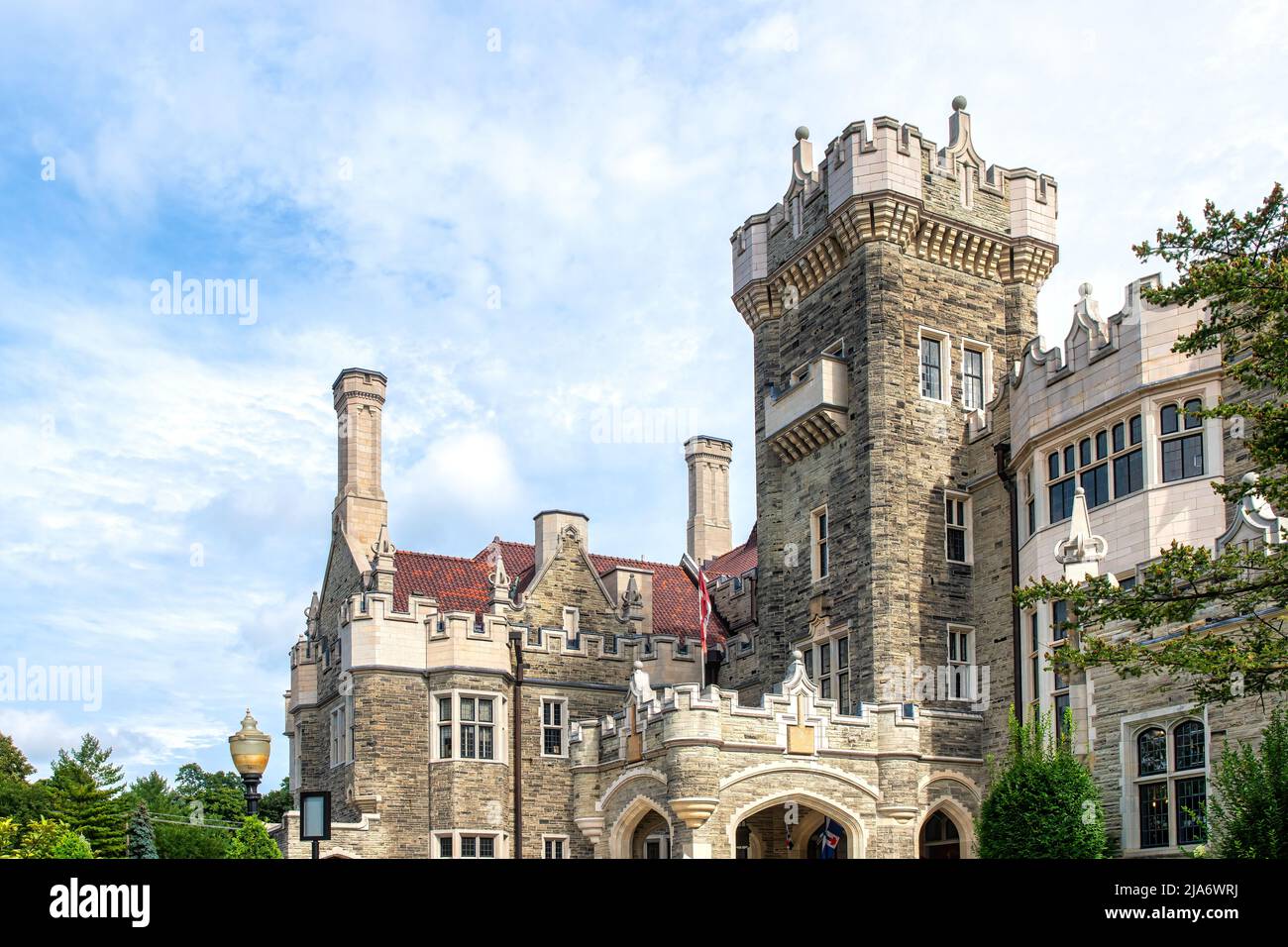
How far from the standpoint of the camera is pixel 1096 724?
21.2 metres

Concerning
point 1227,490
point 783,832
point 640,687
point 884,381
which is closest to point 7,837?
point 640,687

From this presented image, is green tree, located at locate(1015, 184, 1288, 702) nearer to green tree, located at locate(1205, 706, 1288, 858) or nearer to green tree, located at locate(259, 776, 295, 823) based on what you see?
green tree, located at locate(1205, 706, 1288, 858)

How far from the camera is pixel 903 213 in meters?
28.0

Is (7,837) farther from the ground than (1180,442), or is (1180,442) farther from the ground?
(1180,442)

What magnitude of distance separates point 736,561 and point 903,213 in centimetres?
1523

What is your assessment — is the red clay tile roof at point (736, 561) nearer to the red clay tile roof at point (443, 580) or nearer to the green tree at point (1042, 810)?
the red clay tile roof at point (443, 580)

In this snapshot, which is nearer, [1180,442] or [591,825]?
[1180,442]

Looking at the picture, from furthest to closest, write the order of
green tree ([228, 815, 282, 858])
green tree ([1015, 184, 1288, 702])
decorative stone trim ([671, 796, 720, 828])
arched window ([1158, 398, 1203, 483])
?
decorative stone trim ([671, 796, 720, 828]), green tree ([228, 815, 282, 858]), arched window ([1158, 398, 1203, 483]), green tree ([1015, 184, 1288, 702])

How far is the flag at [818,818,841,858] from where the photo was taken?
1070 inches

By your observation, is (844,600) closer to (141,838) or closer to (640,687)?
(640,687)

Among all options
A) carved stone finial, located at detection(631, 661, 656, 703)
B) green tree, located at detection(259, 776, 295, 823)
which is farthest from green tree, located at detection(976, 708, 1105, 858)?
green tree, located at detection(259, 776, 295, 823)

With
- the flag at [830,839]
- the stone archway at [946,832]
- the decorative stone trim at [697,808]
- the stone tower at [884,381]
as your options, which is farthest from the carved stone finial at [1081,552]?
the flag at [830,839]

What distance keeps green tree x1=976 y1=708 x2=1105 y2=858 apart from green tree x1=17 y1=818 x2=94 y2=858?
16870 millimetres
